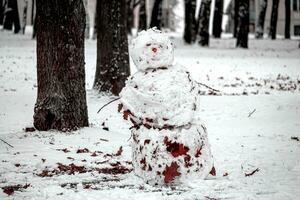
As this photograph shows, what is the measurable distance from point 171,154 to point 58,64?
3104mm

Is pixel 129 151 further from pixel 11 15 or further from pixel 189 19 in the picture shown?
pixel 11 15

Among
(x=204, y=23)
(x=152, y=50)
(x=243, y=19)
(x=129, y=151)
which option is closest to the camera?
(x=152, y=50)

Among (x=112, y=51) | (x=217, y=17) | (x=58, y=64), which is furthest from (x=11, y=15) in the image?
(x=58, y=64)

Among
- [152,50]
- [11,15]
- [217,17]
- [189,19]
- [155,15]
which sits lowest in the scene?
[152,50]

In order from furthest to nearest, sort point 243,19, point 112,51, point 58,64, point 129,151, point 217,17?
1. point 217,17
2. point 243,19
3. point 112,51
4. point 58,64
5. point 129,151

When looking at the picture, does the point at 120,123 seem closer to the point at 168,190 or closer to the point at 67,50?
the point at 67,50

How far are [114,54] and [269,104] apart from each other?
405 centimetres

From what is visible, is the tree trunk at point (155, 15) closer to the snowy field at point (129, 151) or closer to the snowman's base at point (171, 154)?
the snowy field at point (129, 151)

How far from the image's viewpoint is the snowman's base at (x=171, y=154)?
16.0ft

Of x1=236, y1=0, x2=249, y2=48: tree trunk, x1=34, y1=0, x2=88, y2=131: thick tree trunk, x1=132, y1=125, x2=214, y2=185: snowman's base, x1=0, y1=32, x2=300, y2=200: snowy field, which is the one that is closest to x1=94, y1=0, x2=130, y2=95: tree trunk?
x1=0, y1=32, x2=300, y2=200: snowy field

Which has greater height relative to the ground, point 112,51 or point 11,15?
point 11,15

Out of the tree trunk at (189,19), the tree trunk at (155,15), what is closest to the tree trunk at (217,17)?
the tree trunk at (155,15)

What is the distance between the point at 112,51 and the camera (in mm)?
10727

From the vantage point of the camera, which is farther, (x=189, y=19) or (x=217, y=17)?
(x=217, y=17)
